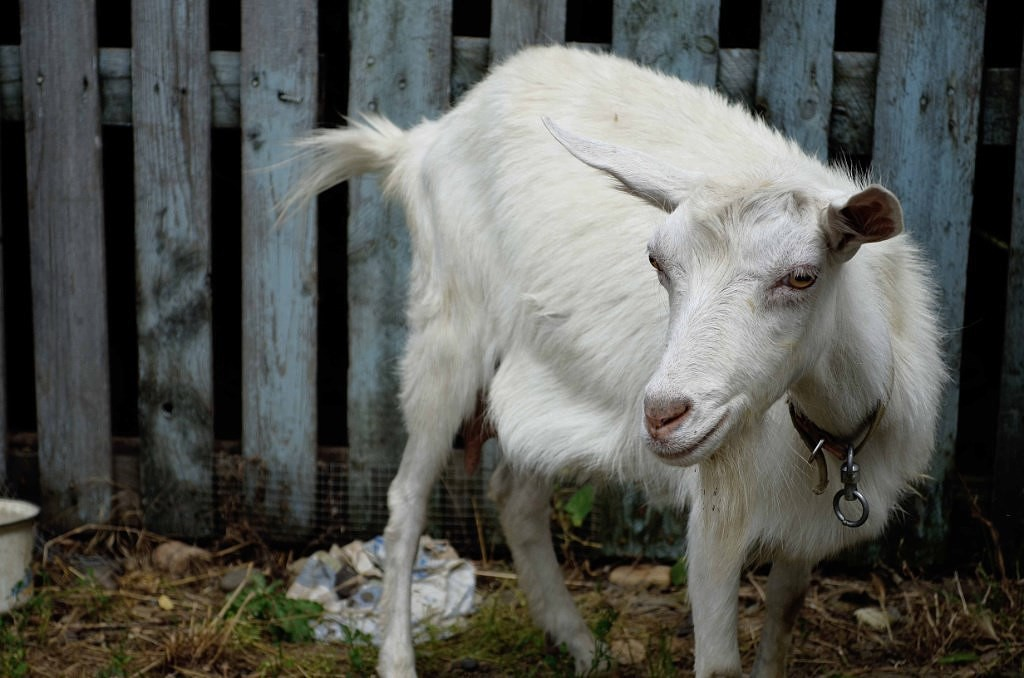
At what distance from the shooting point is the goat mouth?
2.29 m

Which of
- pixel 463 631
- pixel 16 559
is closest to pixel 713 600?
pixel 463 631

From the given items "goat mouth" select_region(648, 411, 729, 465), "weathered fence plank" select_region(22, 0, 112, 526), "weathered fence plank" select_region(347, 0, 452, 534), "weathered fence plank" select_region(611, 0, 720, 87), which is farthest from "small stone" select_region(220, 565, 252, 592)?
"goat mouth" select_region(648, 411, 729, 465)

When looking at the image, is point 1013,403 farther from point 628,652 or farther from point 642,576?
point 628,652

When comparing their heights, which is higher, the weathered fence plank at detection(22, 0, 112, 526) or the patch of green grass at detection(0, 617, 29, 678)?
the weathered fence plank at detection(22, 0, 112, 526)

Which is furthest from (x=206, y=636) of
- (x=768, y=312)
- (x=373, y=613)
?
(x=768, y=312)

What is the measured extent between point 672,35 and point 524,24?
498 mm

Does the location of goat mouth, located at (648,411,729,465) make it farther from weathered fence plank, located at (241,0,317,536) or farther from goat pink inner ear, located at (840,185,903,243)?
weathered fence plank, located at (241,0,317,536)

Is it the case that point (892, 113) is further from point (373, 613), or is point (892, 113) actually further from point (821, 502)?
point (373, 613)

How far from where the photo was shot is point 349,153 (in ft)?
12.8

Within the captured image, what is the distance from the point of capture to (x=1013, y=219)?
4008 mm

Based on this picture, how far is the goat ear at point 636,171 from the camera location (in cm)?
263

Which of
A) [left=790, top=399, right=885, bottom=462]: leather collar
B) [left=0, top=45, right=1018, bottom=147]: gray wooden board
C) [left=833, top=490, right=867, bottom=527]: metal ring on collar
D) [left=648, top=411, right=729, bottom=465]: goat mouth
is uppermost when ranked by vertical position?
[left=0, top=45, right=1018, bottom=147]: gray wooden board

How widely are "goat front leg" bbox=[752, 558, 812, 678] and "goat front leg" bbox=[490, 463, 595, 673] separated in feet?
2.19

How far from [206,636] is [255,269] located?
1.27 m
